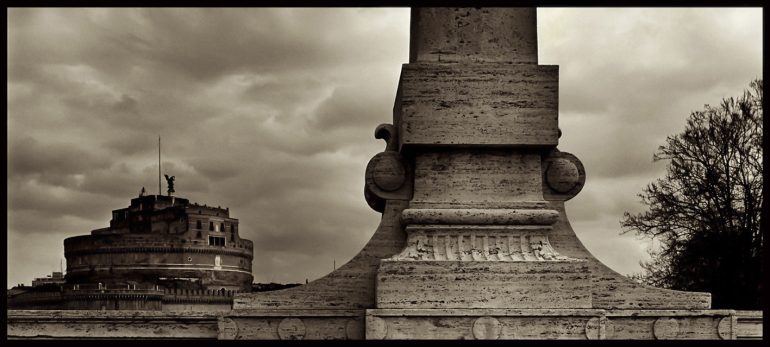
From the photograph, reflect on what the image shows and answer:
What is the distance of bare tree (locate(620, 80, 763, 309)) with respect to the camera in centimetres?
2317

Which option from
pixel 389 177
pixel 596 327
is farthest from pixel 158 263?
pixel 596 327

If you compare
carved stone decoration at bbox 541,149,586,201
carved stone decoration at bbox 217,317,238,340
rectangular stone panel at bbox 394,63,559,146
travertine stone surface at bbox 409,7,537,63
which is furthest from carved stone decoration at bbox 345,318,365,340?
travertine stone surface at bbox 409,7,537,63

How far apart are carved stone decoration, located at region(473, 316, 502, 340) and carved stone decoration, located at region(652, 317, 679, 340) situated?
1408mm

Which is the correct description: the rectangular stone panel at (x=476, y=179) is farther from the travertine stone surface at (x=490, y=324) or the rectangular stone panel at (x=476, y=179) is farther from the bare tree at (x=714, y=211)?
the bare tree at (x=714, y=211)

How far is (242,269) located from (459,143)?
68891 millimetres

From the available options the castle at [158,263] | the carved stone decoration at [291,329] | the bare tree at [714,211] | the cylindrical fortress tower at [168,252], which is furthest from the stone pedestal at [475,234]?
the cylindrical fortress tower at [168,252]

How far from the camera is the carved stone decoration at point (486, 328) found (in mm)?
8633

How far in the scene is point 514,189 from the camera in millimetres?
9250

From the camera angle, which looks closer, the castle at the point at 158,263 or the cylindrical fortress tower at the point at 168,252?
the castle at the point at 158,263

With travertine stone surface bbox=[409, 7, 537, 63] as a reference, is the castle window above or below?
below

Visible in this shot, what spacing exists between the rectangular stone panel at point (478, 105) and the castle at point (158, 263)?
57.2 metres

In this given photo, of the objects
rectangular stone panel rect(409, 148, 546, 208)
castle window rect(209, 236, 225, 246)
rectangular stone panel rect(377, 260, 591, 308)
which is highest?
castle window rect(209, 236, 225, 246)

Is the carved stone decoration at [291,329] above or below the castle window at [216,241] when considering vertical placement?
below

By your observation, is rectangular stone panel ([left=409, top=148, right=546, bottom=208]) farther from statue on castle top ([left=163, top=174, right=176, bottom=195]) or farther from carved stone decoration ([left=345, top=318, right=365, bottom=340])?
statue on castle top ([left=163, top=174, right=176, bottom=195])
